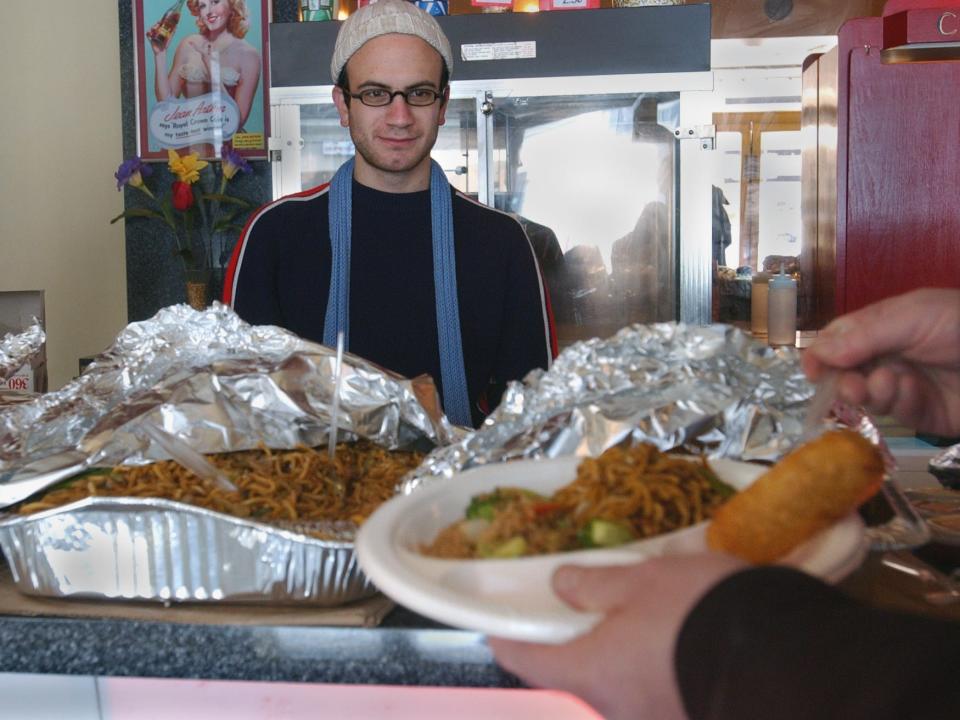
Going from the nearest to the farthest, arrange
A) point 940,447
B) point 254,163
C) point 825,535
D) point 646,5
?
1. point 825,535
2. point 940,447
3. point 646,5
4. point 254,163

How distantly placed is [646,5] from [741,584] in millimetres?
2797

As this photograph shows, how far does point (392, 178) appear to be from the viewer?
2391mm

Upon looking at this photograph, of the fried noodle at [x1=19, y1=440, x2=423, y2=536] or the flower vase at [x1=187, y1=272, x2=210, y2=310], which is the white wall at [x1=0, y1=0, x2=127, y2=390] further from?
the fried noodle at [x1=19, y1=440, x2=423, y2=536]

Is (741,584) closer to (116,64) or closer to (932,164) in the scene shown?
(932,164)

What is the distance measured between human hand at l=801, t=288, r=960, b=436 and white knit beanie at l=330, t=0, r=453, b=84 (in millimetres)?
1445

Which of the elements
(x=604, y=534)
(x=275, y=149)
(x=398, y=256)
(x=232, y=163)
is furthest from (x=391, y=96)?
(x=604, y=534)

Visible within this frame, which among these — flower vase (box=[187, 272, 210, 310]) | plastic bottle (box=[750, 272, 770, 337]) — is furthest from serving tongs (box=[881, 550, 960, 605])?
flower vase (box=[187, 272, 210, 310])

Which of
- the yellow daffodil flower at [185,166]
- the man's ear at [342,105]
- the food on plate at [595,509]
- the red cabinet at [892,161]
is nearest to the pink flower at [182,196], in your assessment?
the yellow daffodil flower at [185,166]

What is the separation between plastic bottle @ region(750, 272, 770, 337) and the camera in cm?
354

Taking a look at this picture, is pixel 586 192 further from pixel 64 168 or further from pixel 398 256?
pixel 64 168

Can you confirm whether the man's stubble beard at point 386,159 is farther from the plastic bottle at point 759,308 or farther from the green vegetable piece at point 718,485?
the plastic bottle at point 759,308

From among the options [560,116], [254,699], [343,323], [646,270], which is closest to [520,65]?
[560,116]

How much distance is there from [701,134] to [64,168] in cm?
250

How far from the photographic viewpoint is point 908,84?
9.91 ft
